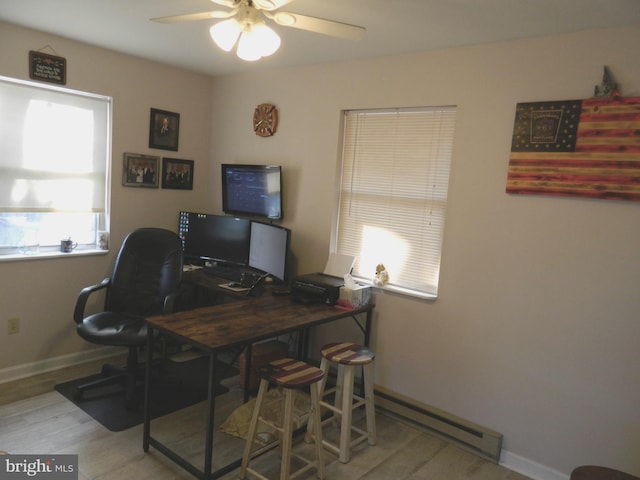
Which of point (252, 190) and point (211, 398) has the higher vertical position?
point (252, 190)

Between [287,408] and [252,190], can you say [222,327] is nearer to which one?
[287,408]

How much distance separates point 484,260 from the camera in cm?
274

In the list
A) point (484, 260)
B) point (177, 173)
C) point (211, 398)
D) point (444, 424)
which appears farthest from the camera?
point (177, 173)

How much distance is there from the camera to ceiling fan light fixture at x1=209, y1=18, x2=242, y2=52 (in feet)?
6.16

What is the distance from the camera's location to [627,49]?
2.25 meters

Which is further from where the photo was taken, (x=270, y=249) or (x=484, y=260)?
(x=270, y=249)

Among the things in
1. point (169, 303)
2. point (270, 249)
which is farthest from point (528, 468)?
point (169, 303)

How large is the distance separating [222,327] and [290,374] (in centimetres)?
42

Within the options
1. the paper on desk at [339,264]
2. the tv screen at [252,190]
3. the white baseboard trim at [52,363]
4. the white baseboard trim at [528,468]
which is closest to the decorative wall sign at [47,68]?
the tv screen at [252,190]

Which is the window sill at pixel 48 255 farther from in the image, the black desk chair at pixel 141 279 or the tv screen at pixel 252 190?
the tv screen at pixel 252 190

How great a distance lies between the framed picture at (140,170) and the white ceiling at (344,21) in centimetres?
80

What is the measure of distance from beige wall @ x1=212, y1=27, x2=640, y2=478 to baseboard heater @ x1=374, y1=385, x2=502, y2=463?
0.08 meters

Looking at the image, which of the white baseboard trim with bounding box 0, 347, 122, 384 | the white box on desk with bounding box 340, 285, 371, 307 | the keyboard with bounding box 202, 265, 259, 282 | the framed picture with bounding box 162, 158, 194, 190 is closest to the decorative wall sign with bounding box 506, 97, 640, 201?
the white box on desk with bounding box 340, 285, 371, 307

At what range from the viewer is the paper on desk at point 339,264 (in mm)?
3221
